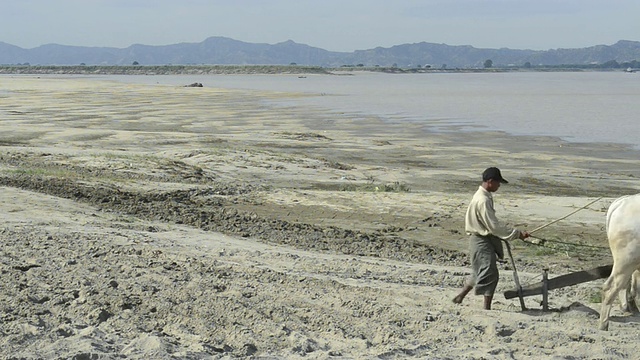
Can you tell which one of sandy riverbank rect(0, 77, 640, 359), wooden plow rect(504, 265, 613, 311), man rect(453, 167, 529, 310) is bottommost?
sandy riverbank rect(0, 77, 640, 359)

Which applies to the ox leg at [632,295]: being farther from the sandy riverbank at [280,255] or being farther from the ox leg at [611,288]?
the ox leg at [611,288]

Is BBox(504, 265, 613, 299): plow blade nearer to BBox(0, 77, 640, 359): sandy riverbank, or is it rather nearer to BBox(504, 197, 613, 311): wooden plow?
BBox(504, 197, 613, 311): wooden plow

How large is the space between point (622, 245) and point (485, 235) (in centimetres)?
133

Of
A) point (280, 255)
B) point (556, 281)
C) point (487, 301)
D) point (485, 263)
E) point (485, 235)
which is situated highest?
point (485, 235)

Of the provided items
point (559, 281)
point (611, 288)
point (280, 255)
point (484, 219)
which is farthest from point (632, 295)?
point (280, 255)

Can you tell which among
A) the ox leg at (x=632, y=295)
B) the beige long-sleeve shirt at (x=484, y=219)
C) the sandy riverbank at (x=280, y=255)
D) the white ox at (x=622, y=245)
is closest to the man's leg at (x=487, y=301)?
the sandy riverbank at (x=280, y=255)

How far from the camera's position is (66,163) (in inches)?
767

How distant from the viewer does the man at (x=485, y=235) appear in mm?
7914

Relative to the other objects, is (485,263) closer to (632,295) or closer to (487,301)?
(487,301)

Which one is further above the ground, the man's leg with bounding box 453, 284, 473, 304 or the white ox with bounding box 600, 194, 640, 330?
the white ox with bounding box 600, 194, 640, 330

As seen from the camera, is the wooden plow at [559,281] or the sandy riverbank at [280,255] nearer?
the sandy riverbank at [280,255]

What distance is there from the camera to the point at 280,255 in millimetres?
10695

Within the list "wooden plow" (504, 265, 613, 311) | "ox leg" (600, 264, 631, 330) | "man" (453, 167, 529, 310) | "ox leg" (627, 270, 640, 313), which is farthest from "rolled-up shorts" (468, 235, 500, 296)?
"ox leg" (627, 270, 640, 313)

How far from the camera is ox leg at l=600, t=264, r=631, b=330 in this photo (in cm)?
772
